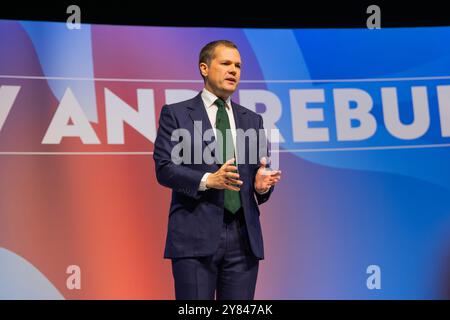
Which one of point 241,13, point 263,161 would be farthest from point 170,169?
point 241,13

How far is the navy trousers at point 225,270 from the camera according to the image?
234 cm

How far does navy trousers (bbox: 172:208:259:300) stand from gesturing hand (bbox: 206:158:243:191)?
0.17m

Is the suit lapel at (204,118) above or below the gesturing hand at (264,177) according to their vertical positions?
above

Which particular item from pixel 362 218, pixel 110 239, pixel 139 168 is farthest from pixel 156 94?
pixel 362 218

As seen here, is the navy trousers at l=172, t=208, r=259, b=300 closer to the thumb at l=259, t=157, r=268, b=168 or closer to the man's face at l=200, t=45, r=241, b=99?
the thumb at l=259, t=157, r=268, b=168

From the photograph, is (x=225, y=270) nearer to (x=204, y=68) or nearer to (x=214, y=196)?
(x=214, y=196)

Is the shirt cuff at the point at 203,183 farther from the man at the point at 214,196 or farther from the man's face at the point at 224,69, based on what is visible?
the man's face at the point at 224,69

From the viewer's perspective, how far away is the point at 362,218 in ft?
13.3

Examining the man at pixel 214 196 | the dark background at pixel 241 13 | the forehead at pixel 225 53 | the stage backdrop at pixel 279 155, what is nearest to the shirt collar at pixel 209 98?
the man at pixel 214 196

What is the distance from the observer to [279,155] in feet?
13.1

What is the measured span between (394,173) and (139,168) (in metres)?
1.61

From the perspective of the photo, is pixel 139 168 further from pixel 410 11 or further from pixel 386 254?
pixel 410 11
